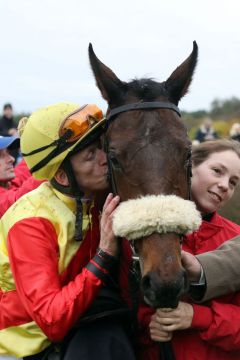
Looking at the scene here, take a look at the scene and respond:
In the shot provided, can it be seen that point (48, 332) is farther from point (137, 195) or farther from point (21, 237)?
point (137, 195)

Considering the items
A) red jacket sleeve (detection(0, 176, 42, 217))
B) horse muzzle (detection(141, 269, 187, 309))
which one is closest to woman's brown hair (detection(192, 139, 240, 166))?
horse muzzle (detection(141, 269, 187, 309))

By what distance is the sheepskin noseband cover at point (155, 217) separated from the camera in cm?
225

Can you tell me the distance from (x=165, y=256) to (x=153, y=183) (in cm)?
35

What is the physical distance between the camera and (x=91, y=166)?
2.86 metres

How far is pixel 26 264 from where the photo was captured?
252cm

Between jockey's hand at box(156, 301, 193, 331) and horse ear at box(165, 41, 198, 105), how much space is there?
1108 millimetres

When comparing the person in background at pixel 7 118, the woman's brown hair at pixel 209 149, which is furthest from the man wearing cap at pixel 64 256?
the person in background at pixel 7 118

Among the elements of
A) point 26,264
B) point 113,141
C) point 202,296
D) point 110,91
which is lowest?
point 202,296

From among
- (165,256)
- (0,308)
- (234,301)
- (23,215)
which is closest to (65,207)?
(23,215)

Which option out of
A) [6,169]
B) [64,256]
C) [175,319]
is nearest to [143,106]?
[64,256]

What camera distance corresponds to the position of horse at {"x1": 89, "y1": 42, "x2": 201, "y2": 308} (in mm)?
2193

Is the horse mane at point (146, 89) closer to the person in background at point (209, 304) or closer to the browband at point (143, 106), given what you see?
the browband at point (143, 106)

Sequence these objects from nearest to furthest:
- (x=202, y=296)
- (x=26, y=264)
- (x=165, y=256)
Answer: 1. (x=165, y=256)
2. (x=26, y=264)
3. (x=202, y=296)

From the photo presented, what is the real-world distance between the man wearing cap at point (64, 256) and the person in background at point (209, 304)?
0.28m
